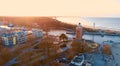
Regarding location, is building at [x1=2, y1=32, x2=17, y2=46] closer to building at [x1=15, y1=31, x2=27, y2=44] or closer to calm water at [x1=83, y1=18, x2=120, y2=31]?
building at [x1=15, y1=31, x2=27, y2=44]

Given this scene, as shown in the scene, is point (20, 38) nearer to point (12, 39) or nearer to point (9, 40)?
point (12, 39)

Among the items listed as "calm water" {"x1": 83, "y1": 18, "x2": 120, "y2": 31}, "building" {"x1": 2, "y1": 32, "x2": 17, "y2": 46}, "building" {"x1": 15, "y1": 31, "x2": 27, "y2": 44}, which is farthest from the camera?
"calm water" {"x1": 83, "y1": 18, "x2": 120, "y2": 31}

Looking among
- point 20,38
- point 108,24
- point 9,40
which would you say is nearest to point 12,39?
point 9,40

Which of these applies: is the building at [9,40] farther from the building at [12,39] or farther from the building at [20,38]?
the building at [20,38]

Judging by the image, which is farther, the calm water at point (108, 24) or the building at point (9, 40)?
the calm water at point (108, 24)

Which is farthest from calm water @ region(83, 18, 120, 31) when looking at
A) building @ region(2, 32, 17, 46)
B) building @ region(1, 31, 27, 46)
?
building @ region(2, 32, 17, 46)

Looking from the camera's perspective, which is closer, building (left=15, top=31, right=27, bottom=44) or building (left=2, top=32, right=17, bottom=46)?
building (left=2, top=32, right=17, bottom=46)

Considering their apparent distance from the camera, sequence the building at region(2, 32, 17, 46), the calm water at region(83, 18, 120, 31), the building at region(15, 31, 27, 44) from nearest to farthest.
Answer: the building at region(2, 32, 17, 46) < the building at region(15, 31, 27, 44) < the calm water at region(83, 18, 120, 31)

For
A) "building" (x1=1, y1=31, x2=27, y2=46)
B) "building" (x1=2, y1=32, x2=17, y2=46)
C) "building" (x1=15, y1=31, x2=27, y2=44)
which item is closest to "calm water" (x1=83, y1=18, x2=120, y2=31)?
"building" (x1=15, y1=31, x2=27, y2=44)

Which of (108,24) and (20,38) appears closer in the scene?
(20,38)

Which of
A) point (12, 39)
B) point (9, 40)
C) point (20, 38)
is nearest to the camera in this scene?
point (9, 40)

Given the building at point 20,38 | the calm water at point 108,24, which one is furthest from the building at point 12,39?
the calm water at point 108,24
